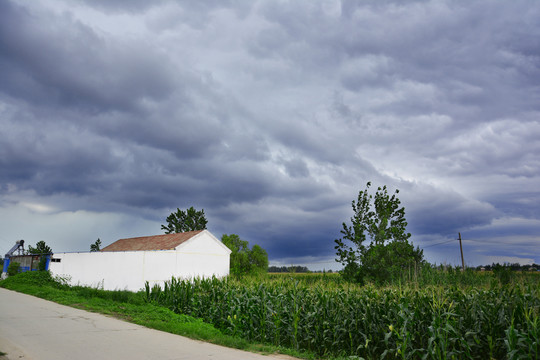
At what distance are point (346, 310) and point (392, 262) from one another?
→ 739cm

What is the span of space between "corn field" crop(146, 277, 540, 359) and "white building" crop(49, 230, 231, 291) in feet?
54.3

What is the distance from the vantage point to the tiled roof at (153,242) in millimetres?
33812

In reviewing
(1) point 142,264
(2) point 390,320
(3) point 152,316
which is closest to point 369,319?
(2) point 390,320

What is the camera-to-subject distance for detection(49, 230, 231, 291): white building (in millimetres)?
29328

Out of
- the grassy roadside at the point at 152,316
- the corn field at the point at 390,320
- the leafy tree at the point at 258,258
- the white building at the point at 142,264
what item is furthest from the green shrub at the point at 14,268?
the corn field at the point at 390,320

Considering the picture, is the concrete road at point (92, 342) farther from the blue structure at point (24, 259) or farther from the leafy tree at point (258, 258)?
the leafy tree at point (258, 258)

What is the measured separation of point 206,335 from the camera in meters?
11.2

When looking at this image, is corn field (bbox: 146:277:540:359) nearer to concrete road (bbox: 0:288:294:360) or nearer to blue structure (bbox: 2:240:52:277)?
concrete road (bbox: 0:288:294:360)

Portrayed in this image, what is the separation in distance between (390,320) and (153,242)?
33.2 meters

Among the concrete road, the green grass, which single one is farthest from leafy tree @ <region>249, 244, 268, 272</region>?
the concrete road

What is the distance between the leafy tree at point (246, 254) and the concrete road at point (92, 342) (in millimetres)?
36008

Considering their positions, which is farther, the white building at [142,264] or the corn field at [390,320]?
the white building at [142,264]

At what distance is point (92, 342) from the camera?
31.5ft

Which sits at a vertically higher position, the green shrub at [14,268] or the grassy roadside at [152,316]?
the green shrub at [14,268]
